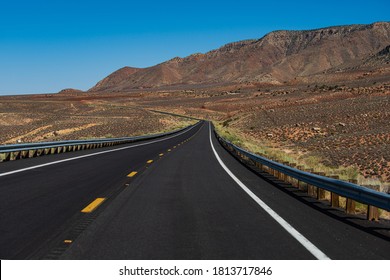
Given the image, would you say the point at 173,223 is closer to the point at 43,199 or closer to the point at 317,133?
the point at 43,199

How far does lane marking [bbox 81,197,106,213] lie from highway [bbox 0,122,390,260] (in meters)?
0.04

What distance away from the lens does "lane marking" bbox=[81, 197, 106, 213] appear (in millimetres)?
8133

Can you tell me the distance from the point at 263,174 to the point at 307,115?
50713 mm

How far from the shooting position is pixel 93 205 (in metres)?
8.61

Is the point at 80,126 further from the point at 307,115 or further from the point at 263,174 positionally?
the point at 263,174

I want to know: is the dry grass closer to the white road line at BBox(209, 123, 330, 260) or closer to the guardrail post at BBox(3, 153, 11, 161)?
the white road line at BBox(209, 123, 330, 260)

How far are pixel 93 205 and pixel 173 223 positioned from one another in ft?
6.56

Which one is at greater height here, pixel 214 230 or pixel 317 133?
pixel 214 230

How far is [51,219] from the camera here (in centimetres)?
739

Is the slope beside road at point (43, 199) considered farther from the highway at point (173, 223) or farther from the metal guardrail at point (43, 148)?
the metal guardrail at point (43, 148)

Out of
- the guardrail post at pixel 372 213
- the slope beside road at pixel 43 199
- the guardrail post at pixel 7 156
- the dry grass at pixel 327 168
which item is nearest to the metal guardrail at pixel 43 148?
the guardrail post at pixel 7 156

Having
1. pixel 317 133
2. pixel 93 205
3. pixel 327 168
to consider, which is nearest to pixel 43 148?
pixel 327 168

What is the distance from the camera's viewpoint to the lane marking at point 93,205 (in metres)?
8.13
